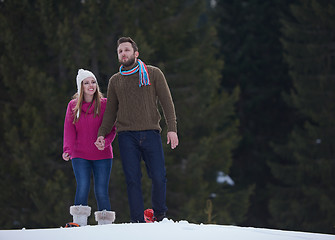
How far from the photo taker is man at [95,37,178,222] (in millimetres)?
5691

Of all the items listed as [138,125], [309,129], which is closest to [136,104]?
[138,125]

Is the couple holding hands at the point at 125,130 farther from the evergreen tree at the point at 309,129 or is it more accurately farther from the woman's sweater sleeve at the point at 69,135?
the evergreen tree at the point at 309,129

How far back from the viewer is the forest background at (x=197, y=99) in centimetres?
1627

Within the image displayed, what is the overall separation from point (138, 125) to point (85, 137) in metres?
0.64

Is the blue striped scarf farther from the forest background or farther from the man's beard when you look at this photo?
the forest background

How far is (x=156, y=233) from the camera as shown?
4402 mm

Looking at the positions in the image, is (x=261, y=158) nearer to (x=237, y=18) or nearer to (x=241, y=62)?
(x=241, y=62)

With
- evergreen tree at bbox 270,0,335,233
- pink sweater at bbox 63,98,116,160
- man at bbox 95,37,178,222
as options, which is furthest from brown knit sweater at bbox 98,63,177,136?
evergreen tree at bbox 270,0,335,233

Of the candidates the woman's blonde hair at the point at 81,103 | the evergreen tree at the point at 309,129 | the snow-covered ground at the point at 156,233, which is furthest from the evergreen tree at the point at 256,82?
the snow-covered ground at the point at 156,233

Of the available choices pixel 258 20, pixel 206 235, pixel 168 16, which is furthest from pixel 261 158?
pixel 206 235

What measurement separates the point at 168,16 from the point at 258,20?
8.35 m

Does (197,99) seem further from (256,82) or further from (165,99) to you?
(165,99)

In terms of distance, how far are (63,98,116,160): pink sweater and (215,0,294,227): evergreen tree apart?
19123 mm

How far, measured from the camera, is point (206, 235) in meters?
4.38
